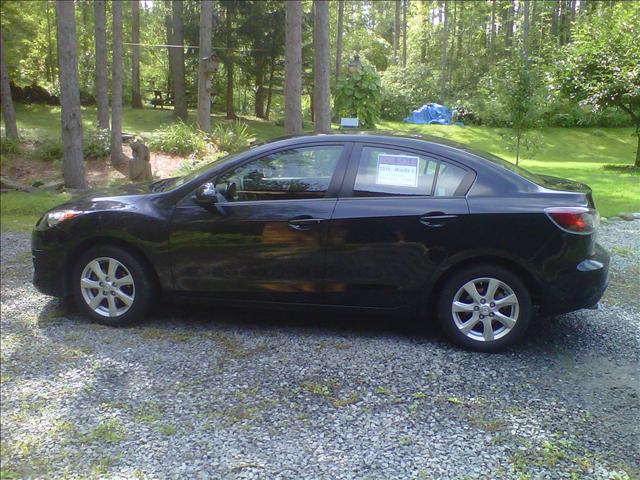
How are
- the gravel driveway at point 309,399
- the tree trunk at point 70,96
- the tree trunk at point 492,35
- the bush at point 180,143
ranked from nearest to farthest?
the gravel driveway at point 309,399
the tree trunk at point 70,96
the bush at point 180,143
the tree trunk at point 492,35

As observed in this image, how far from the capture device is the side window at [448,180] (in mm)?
4344

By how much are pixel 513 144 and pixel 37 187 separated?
11673 millimetres

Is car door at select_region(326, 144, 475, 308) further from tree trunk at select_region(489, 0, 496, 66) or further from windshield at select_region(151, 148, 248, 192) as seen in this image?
tree trunk at select_region(489, 0, 496, 66)

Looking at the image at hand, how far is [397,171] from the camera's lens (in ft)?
14.6

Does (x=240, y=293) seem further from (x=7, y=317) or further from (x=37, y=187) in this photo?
(x=37, y=187)

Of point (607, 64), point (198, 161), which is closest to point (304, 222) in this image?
point (198, 161)

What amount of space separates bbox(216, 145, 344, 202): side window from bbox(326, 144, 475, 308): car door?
212 millimetres

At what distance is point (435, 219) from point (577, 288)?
110 cm

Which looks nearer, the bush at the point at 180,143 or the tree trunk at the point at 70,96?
the tree trunk at the point at 70,96

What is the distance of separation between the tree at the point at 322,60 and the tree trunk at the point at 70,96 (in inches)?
196

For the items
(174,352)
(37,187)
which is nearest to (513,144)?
(37,187)

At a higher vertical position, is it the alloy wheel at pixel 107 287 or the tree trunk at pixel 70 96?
the tree trunk at pixel 70 96

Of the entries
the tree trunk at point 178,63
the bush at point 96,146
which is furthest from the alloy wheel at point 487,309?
the tree trunk at point 178,63

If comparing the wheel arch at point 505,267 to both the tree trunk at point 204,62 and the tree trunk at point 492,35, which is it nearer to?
the tree trunk at point 204,62
